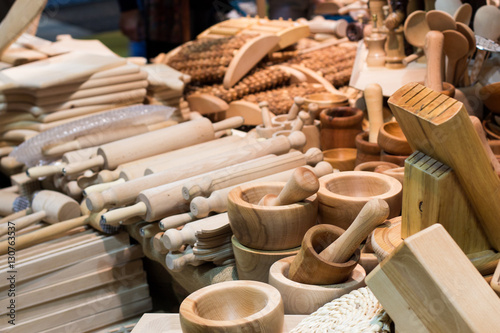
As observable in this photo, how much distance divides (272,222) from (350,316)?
12.2 inches

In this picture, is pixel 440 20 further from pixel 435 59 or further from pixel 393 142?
pixel 393 142

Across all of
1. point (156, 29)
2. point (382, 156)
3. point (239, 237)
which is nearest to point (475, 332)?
point (239, 237)

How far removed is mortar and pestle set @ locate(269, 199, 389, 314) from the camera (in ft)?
3.72

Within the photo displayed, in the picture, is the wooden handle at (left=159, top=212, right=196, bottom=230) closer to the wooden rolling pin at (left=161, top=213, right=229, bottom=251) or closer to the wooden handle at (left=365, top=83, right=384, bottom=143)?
the wooden rolling pin at (left=161, top=213, right=229, bottom=251)

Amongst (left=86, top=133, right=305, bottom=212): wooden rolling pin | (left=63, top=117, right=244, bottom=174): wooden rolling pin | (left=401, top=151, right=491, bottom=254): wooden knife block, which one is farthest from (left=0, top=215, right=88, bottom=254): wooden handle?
(left=401, top=151, right=491, bottom=254): wooden knife block

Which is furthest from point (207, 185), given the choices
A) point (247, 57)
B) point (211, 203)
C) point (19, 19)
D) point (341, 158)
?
point (247, 57)

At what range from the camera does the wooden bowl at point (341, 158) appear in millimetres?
2062

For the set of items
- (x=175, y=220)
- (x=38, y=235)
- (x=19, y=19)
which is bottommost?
(x=38, y=235)

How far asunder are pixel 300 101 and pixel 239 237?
3.39ft

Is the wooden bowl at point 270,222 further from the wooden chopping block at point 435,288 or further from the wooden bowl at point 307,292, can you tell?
the wooden chopping block at point 435,288

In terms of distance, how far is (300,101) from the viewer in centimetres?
224

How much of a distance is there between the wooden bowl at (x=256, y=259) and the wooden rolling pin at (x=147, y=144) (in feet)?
2.76

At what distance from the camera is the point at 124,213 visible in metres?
1.62

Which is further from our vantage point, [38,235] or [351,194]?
[38,235]
